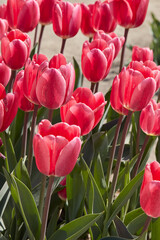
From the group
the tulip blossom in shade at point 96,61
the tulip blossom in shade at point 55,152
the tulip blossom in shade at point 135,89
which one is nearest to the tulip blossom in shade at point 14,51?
the tulip blossom in shade at point 96,61

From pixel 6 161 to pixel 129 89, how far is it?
0.39 metres

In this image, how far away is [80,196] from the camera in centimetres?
129

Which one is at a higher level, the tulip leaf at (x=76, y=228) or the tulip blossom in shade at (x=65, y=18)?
the tulip blossom in shade at (x=65, y=18)

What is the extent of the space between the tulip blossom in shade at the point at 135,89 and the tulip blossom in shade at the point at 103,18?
598 mm

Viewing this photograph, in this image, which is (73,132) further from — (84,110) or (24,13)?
(24,13)

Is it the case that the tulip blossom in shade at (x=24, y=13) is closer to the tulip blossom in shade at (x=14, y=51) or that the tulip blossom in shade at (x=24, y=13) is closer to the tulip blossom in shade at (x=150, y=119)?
the tulip blossom in shade at (x=14, y=51)

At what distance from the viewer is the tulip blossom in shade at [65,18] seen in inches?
61.1

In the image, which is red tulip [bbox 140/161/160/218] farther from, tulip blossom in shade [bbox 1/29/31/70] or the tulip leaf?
tulip blossom in shade [bbox 1/29/31/70]

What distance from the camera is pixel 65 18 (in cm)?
156

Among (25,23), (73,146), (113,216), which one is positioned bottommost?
(113,216)

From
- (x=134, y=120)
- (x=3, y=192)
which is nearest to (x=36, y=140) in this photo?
(x=3, y=192)

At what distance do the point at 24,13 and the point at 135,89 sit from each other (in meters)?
0.61

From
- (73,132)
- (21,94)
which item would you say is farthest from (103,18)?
(73,132)

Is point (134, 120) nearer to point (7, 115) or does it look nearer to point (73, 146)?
point (7, 115)
